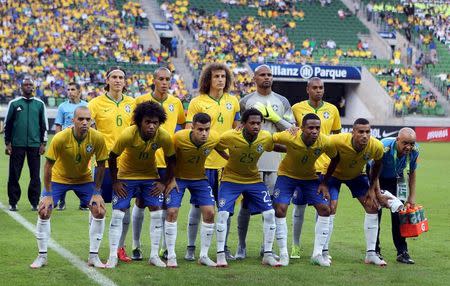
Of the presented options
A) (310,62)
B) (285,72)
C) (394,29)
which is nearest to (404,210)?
(285,72)

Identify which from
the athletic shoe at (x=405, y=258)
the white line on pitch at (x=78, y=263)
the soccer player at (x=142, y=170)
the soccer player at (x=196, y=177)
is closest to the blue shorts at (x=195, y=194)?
the soccer player at (x=196, y=177)

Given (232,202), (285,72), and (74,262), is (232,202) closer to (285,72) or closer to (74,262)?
(74,262)

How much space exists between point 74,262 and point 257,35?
4053 centimetres

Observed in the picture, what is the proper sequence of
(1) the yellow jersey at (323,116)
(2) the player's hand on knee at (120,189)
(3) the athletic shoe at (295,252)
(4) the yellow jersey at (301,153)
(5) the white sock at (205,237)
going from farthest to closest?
(1) the yellow jersey at (323,116) → (3) the athletic shoe at (295,252) → (4) the yellow jersey at (301,153) → (5) the white sock at (205,237) → (2) the player's hand on knee at (120,189)

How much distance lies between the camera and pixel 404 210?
1088 cm

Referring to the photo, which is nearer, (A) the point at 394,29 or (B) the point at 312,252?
(B) the point at 312,252

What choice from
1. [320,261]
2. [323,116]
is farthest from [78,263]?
[323,116]

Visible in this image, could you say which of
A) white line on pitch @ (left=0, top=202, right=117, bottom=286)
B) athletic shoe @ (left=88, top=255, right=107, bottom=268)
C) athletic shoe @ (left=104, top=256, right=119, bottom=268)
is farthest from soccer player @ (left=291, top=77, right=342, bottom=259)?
white line on pitch @ (left=0, top=202, right=117, bottom=286)

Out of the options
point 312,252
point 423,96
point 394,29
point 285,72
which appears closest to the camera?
point 312,252

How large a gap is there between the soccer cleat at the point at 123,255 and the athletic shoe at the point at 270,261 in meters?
1.58

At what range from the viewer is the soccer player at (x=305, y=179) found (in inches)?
411

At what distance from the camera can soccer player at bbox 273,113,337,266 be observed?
10.4m

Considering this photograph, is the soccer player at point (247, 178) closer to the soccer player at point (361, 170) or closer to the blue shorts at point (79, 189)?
the soccer player at point (361, 170)

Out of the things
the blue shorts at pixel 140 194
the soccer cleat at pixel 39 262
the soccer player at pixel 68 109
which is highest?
the soccer player at pixel 68 109
